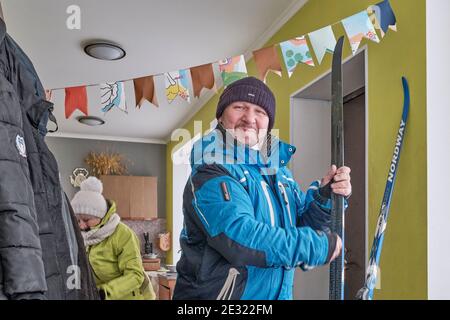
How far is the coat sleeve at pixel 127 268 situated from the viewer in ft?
3.43

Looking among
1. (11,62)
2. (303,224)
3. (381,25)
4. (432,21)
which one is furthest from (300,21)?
(11,62)

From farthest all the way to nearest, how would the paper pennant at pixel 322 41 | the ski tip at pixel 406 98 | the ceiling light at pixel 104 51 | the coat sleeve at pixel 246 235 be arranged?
the ceiling light at pixel 104 51 → the paper pennant at pixel 322 41 → the ski tip at pixel 406 98 → the coat sleeve at pixel 246 235

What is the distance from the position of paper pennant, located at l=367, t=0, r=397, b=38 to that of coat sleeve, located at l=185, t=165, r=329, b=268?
0.57 m

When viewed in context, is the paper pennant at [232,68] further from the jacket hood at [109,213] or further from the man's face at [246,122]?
the jacket hood at [109,213]

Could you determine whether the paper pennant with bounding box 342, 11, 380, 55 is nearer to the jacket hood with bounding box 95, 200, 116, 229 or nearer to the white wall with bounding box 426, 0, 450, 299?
the white wall with bounding box 426, 0, 450, 299

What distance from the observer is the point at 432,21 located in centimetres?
96

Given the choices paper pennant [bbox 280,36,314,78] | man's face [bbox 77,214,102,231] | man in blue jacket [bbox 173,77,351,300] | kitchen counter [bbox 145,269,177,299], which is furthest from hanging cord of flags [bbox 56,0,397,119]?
kitchen counter [bbox 145,269,177,299]

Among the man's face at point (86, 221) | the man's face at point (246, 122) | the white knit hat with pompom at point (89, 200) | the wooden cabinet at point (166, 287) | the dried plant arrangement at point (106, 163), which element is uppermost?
the man's face at point (246, 122)

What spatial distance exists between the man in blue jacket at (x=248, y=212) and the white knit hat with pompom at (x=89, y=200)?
12.0 inches

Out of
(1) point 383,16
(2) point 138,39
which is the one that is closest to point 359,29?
(1) point 383,16

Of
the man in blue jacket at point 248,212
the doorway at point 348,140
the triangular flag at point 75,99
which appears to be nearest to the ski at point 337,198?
the man in blue jacket at point 248,212

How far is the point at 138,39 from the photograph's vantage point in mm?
1812

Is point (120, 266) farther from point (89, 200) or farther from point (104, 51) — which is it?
point (104, 51)

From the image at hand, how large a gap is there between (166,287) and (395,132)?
0.65 meters
